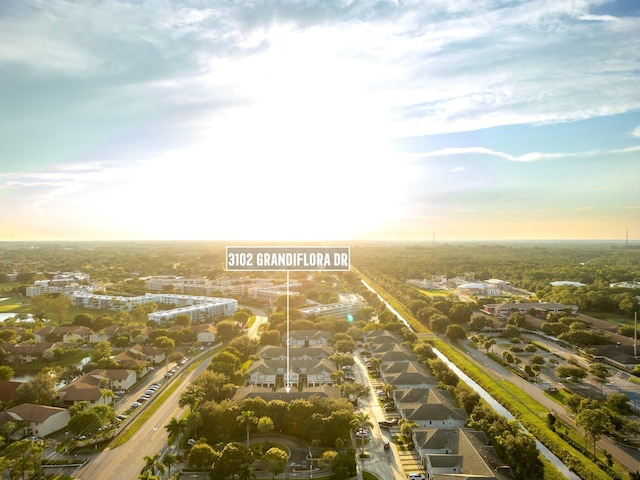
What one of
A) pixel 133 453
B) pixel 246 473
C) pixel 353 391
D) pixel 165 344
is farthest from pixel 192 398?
pixel 165 344

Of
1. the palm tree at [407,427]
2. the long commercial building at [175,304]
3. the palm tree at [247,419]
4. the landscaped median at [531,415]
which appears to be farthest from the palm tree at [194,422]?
the long commercial building at [175,304]

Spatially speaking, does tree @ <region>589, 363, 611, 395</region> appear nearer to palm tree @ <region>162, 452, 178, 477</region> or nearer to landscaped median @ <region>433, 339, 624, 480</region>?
landscaped median @ <region>433, 339, 624, 480</region>

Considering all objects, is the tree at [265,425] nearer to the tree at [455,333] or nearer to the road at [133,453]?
the road at [133,453]

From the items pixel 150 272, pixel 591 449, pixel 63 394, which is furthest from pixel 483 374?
pixel 150 272

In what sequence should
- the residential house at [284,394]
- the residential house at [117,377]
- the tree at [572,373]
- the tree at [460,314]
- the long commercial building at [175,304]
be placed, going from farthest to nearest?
the long commercial building at [175,304]
the tree at [460,314]
the tree at [572,373]
the residential house at [117,377]
the residential house at [284,394]

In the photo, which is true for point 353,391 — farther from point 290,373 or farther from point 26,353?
point 26,353

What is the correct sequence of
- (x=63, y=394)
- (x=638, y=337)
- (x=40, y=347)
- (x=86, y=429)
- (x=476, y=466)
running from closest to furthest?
(x=476, y=466) → (x=86, y=429) → (x=63, y=394) → (x=40, y=347) → (x=638, y=337)

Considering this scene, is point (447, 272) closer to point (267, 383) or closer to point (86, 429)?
point (267, 383)

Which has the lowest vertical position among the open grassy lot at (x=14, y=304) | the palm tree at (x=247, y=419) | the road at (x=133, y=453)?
the road at (x=133, y=453)
